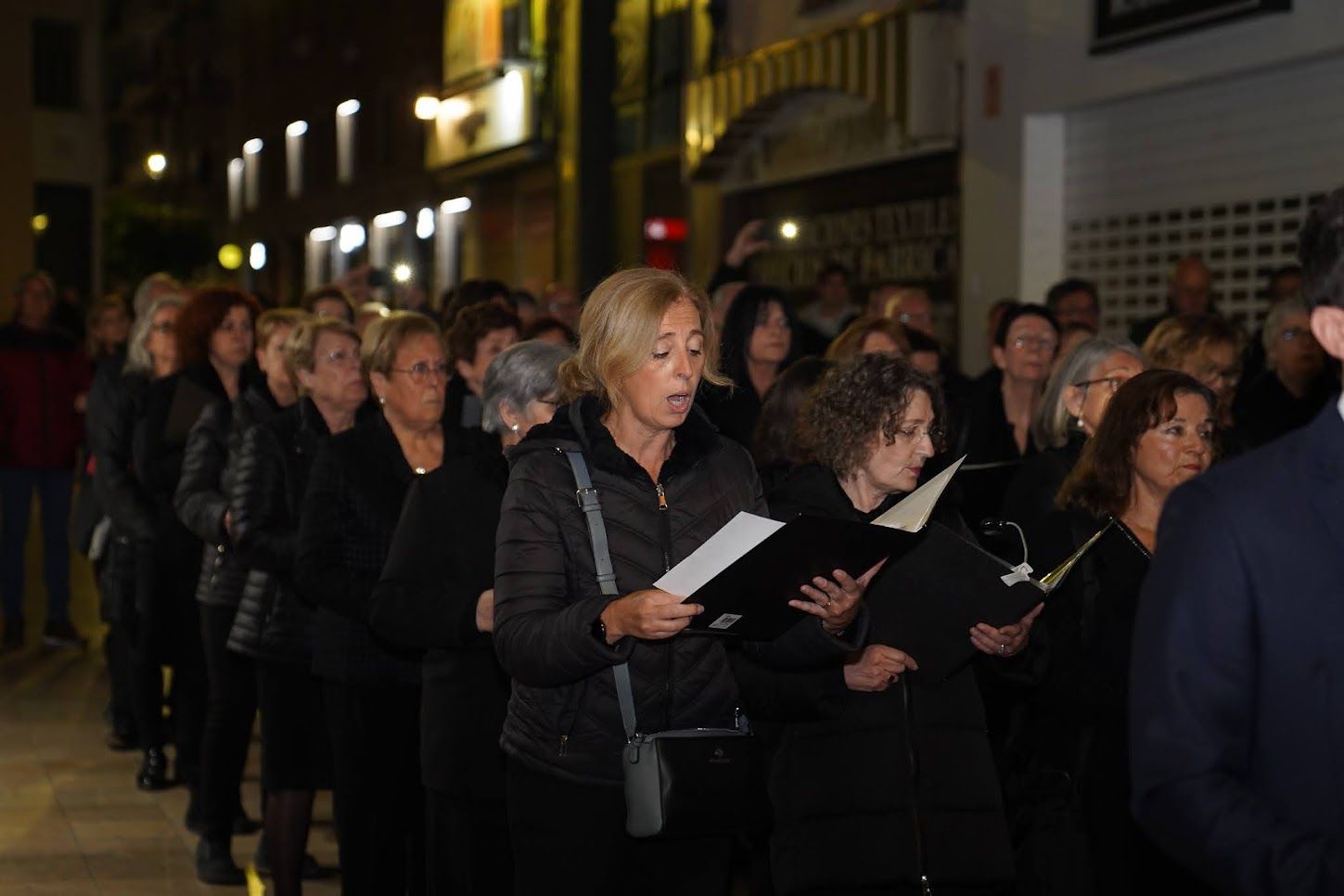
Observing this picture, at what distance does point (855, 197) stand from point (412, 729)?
14518 millimetres

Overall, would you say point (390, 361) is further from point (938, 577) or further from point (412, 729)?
point (938, 577)

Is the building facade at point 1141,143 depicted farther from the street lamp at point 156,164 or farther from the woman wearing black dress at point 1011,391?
the street lamp at point 156,164

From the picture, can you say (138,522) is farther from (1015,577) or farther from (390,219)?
(390,219)

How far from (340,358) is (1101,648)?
3.09m

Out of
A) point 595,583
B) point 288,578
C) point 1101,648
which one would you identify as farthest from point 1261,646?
point 288,578

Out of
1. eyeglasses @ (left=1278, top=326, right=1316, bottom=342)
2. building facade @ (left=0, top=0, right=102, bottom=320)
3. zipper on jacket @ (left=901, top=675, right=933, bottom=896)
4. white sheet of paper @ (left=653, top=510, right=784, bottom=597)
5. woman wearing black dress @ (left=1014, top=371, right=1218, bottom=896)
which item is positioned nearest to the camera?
white sheet of paper @ (left=653, top=510, right=784, bottom=597)

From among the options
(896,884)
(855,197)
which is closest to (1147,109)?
(855,197)

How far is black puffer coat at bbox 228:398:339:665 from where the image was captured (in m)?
6.63

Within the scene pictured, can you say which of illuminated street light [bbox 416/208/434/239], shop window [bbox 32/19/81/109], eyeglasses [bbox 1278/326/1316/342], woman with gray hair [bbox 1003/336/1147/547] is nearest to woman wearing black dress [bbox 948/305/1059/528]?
eyeglasses [bbox 1278/326/1316/342]

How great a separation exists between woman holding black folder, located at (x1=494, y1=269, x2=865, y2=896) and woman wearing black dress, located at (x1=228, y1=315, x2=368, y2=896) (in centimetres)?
203

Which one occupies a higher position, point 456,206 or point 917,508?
point 456,206

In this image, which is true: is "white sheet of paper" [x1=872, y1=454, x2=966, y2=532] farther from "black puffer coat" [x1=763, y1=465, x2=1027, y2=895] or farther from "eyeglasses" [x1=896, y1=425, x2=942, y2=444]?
"eyeglasses" [x1=896, y1=425, x2=942, y2=444]

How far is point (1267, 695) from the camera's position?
8.73 ft

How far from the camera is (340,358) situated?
276 inches
